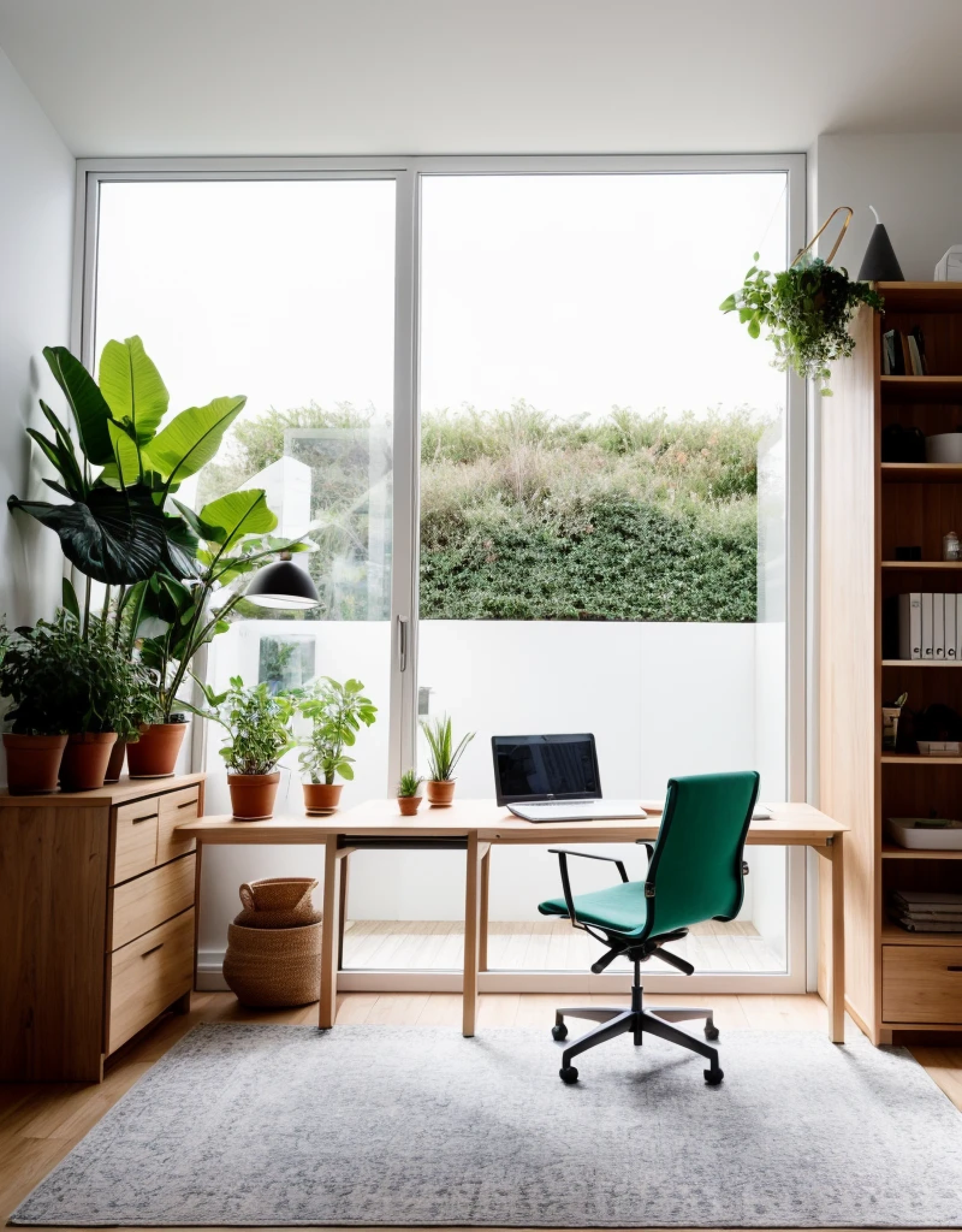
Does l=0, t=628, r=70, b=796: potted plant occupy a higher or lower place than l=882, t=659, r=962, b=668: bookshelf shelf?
lower

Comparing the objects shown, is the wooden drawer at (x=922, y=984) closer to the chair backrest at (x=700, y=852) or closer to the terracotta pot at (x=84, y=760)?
the chair backrest at (x=700, y=852)

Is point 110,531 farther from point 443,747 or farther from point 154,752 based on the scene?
point 443,747

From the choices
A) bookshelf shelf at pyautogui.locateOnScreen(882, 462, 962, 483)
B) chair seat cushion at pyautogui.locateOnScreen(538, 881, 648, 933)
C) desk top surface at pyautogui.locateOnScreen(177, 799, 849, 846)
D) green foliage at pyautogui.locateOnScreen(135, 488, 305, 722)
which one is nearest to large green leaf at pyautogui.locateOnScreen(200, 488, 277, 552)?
green foliage at pyautogui.locateOnScreen(135, 488, 305, 722)

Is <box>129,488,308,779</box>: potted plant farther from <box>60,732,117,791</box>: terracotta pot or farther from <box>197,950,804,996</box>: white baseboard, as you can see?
<box>197,950,804,996</box>: white baseboard

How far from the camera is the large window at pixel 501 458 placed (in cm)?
390

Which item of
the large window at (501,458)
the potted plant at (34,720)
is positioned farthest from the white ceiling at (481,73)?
the potted plant at (34,720)

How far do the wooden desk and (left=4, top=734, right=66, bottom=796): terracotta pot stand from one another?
61 centimetres

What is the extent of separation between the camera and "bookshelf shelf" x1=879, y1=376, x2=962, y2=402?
3.38m

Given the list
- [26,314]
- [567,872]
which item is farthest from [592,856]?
[26,314]

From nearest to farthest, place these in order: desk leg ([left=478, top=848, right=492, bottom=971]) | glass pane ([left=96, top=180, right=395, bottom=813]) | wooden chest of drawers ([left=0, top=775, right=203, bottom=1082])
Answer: wooden chest of drawers ([left=0, top=775, right=203, bottom=1082]) → desk leg ([left=478, top=848, right=492, bottom=971]) → glass pane ([left=96, top=180, right=395, bottom=813])

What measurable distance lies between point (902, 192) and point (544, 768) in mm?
2614

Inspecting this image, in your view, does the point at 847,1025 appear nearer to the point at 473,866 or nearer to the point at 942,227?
the point at 473,866

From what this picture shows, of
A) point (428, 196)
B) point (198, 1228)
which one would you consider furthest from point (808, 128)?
point (198, 1228)

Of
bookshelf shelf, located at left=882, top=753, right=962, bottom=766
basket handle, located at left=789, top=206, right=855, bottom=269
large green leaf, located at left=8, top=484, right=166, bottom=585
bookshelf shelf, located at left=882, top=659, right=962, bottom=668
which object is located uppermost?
basket handle, located at left=789, top=206, right=855, bottom=269
